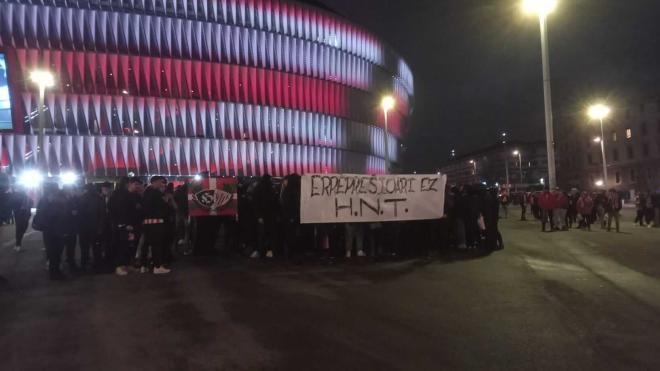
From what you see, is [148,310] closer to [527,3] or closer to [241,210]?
[241,210]

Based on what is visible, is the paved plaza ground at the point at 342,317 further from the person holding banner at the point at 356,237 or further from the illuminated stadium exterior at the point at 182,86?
the illuminated stadium exterior at the point at 182,86

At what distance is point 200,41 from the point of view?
50562mm

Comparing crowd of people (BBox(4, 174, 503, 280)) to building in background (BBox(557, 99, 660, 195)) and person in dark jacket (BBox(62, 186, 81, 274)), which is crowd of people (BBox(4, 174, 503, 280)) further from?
Result: building in background (BBox(557, 99, 660, 195))

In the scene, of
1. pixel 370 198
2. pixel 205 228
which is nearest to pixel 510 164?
pixel 370 198

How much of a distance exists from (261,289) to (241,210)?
4.77m

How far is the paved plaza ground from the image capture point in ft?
15.6

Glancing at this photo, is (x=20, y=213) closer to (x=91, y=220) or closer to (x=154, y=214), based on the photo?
(x=91, y=220)

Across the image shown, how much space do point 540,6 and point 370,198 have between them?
831cm

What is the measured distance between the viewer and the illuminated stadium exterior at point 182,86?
148 feet

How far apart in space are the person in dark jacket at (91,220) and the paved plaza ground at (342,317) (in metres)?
1.02

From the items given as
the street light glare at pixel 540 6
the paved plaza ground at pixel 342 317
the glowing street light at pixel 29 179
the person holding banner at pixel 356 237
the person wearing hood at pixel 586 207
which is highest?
the street light glare at pixel 540 6

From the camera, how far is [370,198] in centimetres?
1143

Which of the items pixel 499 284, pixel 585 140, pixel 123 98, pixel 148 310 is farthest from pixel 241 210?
pixel 585 140

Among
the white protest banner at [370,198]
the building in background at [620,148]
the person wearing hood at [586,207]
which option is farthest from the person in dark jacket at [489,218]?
the building in background at [620,148]
